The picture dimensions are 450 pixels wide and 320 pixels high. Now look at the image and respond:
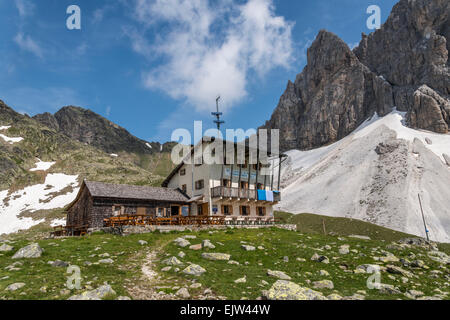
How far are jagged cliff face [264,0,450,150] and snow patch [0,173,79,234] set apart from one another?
104835 mm

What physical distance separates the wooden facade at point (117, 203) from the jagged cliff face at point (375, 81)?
87108 millimetres

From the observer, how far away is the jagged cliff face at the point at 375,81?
90.9 meters

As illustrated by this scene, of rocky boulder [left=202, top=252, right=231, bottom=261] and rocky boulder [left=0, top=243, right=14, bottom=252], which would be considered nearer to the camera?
rocky boulder [left=202, top=252, right=231, bottom=261]

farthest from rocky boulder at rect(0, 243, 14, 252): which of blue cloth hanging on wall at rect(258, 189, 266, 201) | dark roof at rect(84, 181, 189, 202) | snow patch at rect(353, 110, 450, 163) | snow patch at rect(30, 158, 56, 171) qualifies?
snow patch at rect(30, 158, 56, 171)

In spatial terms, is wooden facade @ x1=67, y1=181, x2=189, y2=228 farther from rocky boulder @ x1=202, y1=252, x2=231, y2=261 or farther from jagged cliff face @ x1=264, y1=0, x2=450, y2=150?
jagged cliff face @ x1=264, y1=0, x2=450, y2=150

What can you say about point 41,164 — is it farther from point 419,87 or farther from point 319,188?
point 419,87

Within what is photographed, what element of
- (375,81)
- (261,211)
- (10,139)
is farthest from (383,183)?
(10,139)

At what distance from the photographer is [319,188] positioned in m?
74.9

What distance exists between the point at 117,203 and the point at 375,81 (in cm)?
12001

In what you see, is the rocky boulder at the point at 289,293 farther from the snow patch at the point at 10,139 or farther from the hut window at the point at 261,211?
the snow patch at the point at 10,139

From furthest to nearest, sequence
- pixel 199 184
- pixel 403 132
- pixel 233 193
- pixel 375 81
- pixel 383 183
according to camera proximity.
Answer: pixel 375 81 → pixel 403 132 → pixel 383 183 → pixel 199 184 → pixel 233 193

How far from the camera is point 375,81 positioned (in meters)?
114

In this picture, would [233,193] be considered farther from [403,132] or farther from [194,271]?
[403,132]

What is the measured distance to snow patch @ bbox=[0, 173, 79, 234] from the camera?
74562 mm
